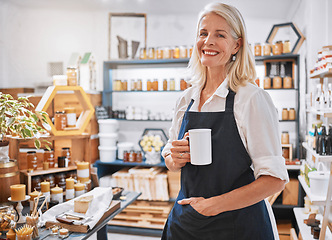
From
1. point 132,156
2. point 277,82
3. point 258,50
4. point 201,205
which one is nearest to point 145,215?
point 132,156

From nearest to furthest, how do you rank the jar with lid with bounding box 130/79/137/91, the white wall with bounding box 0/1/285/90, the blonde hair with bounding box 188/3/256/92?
the blonde hair with bounding box 188/3/256/92 < the jar with lid with bounding box 130/79/137/91 < the white wall with bounding box 0/1/285/90

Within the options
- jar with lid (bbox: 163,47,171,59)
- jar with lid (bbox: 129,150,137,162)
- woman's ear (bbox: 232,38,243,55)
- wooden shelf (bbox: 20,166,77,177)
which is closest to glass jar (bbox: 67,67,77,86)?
wooden shelf (bbox: 20,166,77,177)

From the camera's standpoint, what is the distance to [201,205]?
1246 millimetres

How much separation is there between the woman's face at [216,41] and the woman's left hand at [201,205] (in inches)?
19.8

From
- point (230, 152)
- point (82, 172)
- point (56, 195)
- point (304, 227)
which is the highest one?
point (230, 152)

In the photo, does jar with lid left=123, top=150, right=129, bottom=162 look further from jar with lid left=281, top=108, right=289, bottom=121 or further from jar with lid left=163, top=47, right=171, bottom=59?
jar with lid left=281, top=108, right=289, bottom=121

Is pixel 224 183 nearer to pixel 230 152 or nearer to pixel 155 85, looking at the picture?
pixel 230 152

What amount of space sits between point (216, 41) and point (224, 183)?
515 millimetres

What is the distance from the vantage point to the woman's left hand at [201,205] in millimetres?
1228

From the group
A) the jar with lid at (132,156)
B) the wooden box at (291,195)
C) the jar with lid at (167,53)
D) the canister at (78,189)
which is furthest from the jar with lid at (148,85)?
the canister at (78,189)

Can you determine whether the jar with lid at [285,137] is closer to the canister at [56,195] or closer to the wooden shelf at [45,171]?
the wooden shelf at [45,171]

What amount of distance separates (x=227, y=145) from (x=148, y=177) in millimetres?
3210

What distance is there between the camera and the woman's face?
1261 millimetres

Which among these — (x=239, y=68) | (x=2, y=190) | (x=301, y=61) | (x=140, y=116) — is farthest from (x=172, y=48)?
(x=239, y=68)
